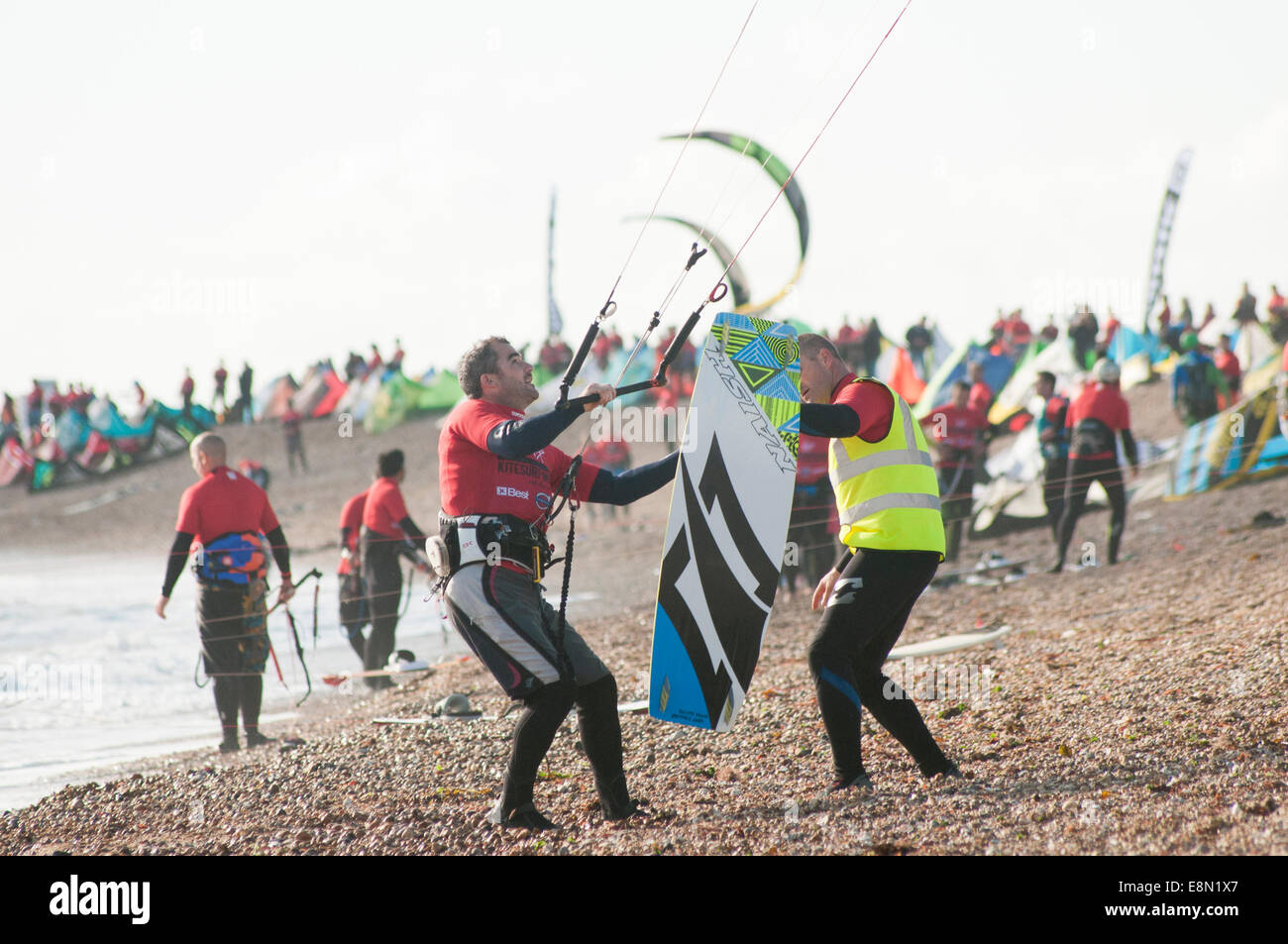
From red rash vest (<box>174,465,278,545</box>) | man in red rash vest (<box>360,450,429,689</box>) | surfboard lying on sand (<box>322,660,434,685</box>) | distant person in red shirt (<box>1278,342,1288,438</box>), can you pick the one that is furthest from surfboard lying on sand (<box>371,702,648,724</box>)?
distant person in red shirt (<box>1278,342,1288,438</box>)

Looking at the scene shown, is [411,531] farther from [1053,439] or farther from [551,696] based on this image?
[1053,439]

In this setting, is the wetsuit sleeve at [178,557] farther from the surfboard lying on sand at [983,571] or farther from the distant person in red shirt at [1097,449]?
the distant person in red shirt at [1097,449]

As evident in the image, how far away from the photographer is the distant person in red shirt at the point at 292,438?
2948cm

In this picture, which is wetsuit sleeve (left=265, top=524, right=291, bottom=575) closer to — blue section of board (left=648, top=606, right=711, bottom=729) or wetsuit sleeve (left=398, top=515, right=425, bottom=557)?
wetsuit sleeve (left=398, top=515, right=425, bottom=557)

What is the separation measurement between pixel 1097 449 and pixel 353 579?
279 inches

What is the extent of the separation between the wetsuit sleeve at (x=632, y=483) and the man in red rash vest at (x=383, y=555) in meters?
4.68

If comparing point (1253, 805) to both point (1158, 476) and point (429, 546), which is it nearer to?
point (429, 546)

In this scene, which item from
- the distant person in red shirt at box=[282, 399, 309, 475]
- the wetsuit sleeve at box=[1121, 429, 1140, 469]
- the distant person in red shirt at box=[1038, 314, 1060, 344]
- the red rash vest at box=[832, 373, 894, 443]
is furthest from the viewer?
the distant person in red shirt at box=[282, 399, 309, 475]

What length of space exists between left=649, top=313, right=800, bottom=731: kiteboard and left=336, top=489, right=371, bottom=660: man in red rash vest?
5.42 metres

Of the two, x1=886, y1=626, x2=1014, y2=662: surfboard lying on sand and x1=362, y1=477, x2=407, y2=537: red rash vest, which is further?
x1=362, y1=477, x2=407, y2=537: red rash vest

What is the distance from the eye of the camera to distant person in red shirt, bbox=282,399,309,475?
29.5 meters

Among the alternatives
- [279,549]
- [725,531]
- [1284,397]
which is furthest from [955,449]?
[725,531]

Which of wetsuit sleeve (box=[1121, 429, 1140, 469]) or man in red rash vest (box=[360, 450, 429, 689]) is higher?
wetsuit sleeve (box=[1121, 429, 1140, 469])
